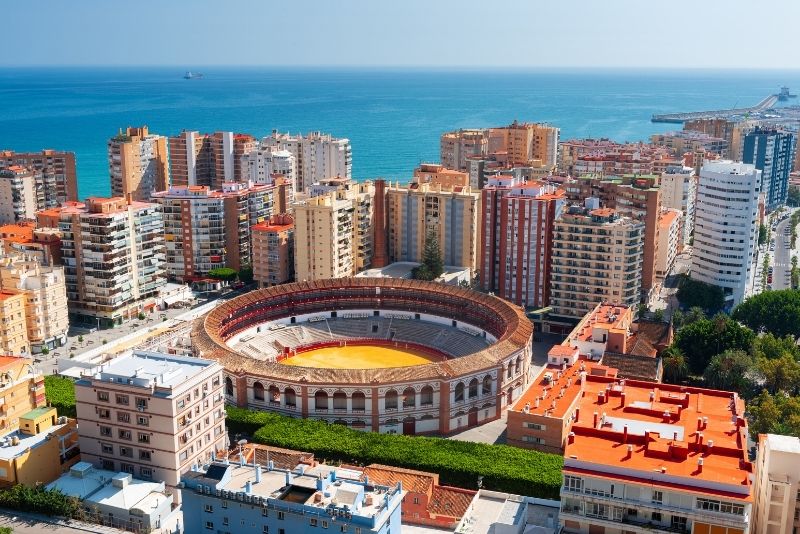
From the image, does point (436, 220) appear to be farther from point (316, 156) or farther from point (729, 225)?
point (316, 156)

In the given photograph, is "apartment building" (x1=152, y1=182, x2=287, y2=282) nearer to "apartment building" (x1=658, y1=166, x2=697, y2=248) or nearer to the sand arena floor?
the sand arena floor

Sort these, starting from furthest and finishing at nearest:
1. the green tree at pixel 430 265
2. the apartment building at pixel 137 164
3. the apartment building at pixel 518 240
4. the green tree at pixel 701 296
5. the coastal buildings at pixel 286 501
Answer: the apartment building at pixel 137 164, the green tree at pixel 430 265, the green tree at pixel 701 296, the apartment building at pixel 518 240, the coastal buildings at pixel 286 501

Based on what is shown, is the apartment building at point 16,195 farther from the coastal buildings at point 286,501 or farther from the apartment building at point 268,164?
the coastal buildings at point 286,501

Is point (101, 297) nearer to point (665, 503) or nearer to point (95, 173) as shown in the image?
point (665, 503)

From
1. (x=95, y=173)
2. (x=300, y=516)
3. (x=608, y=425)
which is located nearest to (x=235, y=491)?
(x=300, y=516)

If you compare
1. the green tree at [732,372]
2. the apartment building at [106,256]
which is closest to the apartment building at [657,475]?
the green tree at [732,372]

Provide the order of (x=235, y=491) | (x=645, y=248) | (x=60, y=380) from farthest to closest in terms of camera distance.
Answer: (x=645, y=248), (x=60, y=380), (x=235, y=491)
